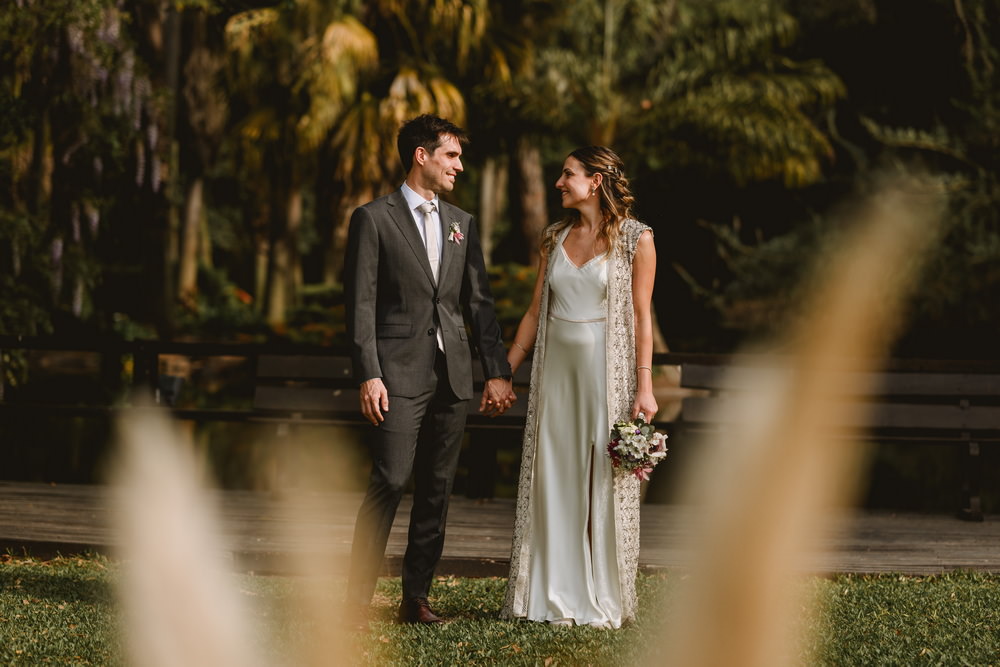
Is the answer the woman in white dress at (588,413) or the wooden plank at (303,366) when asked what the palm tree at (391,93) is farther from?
the woman in white dress at (588,413)

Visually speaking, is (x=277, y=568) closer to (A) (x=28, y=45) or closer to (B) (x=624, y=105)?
(A) (x=28, y=45)

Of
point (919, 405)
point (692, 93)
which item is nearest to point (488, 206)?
point (692, 93)

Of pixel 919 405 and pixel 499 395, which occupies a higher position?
pixel 499 395

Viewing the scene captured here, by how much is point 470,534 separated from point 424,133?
2.73m

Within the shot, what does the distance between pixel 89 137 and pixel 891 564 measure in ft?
22.9

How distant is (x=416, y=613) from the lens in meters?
4.64


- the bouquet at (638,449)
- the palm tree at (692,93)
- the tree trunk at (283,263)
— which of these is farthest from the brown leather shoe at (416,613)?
the tree trunk at (283,263)

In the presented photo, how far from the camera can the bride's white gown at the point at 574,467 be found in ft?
15.3

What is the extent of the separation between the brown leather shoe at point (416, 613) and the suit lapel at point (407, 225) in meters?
1.27

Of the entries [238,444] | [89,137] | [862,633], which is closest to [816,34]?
[238,444]

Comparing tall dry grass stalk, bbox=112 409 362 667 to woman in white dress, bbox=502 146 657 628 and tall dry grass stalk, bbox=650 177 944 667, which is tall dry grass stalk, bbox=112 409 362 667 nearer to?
tall dry grass stalk, bbox=650 177 944 667

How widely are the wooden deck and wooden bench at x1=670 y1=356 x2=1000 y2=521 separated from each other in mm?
543

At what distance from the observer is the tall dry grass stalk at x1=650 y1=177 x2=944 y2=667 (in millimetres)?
525

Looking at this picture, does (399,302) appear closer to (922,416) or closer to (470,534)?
(470,534)
